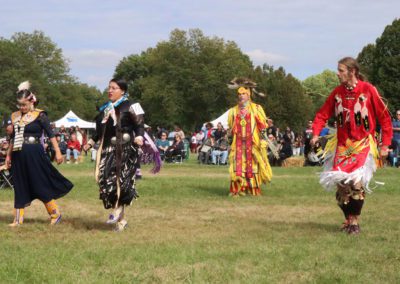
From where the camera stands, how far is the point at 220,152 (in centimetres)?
2273

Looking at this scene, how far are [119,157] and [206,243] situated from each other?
1.64 meters

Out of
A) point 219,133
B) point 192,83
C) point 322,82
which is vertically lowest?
point 219,133

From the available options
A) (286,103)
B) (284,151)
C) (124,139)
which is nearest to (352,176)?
(124,139)

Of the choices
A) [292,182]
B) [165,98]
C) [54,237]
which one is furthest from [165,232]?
[165,98]

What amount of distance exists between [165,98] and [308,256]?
57.8 meters

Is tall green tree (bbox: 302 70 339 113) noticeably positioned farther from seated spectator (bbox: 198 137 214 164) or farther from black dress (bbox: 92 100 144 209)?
black dress (bbox: 92 100 144 209)

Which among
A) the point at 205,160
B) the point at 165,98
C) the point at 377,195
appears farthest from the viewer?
the point at 165,98

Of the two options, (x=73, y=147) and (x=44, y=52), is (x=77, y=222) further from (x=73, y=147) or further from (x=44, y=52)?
(x=44, y=52)

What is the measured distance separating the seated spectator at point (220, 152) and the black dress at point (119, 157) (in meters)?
15.2

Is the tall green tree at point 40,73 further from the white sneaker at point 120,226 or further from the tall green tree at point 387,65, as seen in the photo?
the white sneaker at point 120,226

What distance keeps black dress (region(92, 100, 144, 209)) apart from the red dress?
7.40ft

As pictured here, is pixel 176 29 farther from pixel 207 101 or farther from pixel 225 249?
pixel 225 249

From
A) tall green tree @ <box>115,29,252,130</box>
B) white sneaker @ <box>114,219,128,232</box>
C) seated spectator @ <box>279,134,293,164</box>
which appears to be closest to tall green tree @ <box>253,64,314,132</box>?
tall green tree @ <box>115,29,252,130</box>

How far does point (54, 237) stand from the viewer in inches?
270
